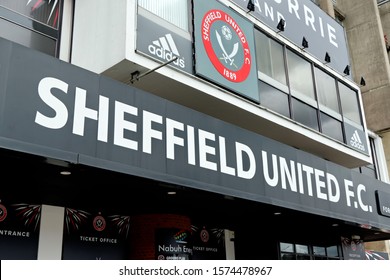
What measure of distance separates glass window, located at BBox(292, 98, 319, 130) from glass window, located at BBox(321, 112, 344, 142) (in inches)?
15.6

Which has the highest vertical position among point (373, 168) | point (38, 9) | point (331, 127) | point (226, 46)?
point (38, 9)

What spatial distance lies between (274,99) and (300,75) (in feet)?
6.26

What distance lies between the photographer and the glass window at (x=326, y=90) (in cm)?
1417

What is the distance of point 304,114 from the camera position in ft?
43.1

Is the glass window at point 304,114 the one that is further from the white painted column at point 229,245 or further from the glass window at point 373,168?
the glass window at point 373,168

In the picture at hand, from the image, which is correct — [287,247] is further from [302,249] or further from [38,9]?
[38,9]

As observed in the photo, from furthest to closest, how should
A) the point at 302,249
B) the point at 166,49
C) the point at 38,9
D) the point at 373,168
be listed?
1. the point at 373,168
2. the point at 302,249
3. the point at 38,9
4. the point at 166,49

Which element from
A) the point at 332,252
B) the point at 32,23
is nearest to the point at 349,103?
the point at 332,252

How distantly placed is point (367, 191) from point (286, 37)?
487cm

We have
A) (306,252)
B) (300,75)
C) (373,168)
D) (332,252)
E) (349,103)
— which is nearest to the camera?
(300,75)

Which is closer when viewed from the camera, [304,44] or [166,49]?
[166,49]

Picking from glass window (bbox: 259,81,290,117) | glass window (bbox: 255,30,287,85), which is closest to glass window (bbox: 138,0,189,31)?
glass window (bbox: 255,30,287,85)

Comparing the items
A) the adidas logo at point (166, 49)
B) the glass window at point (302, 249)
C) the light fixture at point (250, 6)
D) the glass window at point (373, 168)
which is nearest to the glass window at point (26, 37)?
the adidas logo at point (166, 49)

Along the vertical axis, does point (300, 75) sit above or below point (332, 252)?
above
